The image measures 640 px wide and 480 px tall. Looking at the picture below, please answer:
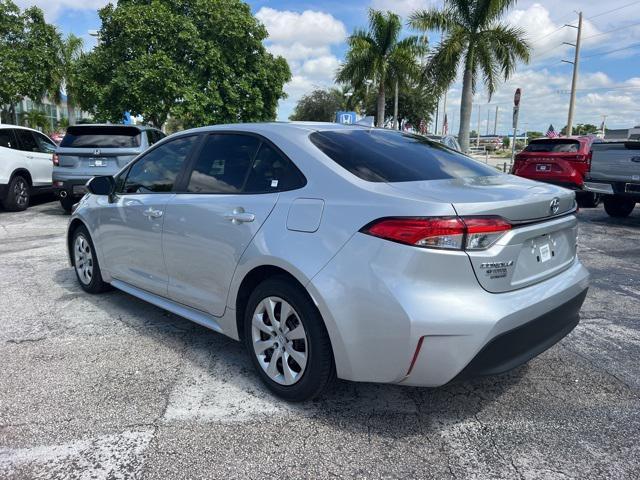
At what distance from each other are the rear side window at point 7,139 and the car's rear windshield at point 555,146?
1121 cm

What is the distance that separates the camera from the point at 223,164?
11.7 ft

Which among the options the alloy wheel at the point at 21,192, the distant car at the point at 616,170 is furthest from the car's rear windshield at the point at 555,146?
the alloy wheel at the point at 21,192

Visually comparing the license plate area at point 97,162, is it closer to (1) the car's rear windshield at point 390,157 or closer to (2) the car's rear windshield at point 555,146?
(1) the car's rear windshield at point 390,157

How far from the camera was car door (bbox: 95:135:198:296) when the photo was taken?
12.9 ft

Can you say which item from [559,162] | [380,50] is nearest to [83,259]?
[559,162]

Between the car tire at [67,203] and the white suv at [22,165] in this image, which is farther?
the car tire at [67,203]

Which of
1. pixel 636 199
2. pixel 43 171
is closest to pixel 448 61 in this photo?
pixel 636 199

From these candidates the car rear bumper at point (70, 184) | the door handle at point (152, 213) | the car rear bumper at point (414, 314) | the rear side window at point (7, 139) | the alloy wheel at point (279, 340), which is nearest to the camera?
the car rear bumper at point (414, 314)

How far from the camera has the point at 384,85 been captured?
2991 centimetres

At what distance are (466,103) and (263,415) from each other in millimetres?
20085

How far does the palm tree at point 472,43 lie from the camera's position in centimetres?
1986

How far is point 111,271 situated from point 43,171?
8.32 metres

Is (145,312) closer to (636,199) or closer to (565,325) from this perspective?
(565,325)

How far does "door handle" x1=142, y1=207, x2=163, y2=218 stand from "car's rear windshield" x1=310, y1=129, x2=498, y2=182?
1.37m
